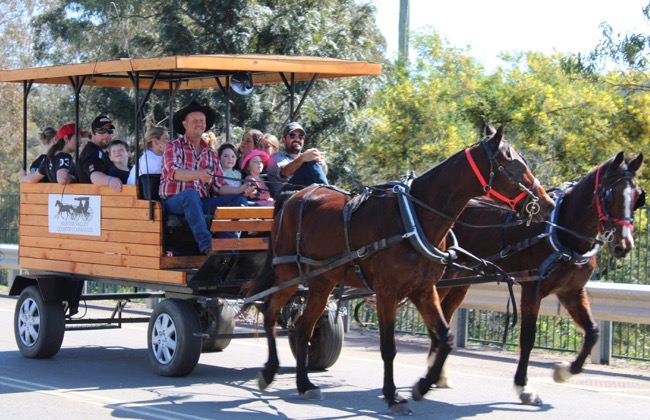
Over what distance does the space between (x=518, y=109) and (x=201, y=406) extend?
1033 cm

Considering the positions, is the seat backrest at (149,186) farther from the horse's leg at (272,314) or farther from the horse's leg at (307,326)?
the horse's leg at (307,326)

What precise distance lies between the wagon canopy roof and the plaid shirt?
72 cm

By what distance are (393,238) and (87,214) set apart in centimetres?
375

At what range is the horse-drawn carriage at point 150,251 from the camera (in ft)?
29.9

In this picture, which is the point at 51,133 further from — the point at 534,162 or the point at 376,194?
the point at 534,162

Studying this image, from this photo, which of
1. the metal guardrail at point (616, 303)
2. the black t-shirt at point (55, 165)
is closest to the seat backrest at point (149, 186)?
the black t-shirt at point (55, 165)

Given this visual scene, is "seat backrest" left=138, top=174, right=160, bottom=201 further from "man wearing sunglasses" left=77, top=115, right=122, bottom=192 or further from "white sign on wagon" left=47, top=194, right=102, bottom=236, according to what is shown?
"white sign on wagon" left=47, top=194, right=102, bottom=236

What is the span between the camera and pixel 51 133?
11.5 m

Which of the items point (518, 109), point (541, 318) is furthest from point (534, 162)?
point (541, 318)

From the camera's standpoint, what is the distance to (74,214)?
33.4 ft

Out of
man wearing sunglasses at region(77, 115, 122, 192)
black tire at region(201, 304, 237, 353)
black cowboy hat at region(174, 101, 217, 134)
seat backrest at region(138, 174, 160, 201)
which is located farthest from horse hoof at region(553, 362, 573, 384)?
man wearing sunglasses at region(77, 115, 122, 192)

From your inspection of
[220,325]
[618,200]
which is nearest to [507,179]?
[618,200]

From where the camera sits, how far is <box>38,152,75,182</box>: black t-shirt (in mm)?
10461

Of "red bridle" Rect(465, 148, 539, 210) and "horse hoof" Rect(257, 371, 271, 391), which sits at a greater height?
"red bridle" Rect(465, 148, 539, 210)
